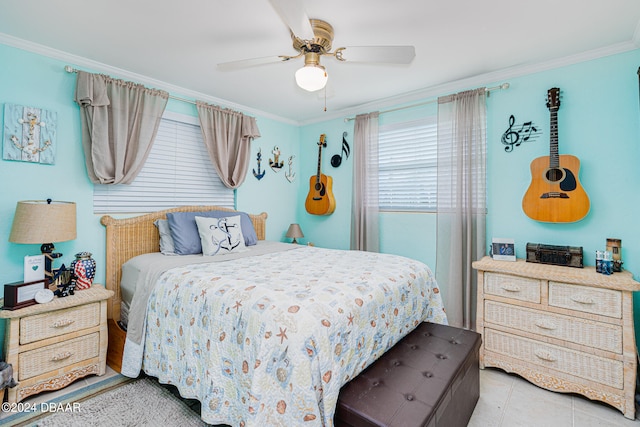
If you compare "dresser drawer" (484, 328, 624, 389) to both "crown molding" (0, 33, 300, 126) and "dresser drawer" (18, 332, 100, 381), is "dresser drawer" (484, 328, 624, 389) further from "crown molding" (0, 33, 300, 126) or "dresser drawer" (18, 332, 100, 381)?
"crown molding" (0, 33, 300, 126)

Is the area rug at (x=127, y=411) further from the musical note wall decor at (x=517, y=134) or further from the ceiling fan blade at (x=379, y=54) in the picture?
the musical note wall decor at (x=517, y=134)

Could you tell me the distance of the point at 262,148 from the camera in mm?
3939

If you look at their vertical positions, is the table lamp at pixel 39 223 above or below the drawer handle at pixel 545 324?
above

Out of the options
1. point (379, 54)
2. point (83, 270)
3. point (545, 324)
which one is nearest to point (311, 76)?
point (379, 54)

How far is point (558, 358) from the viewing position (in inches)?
81.7

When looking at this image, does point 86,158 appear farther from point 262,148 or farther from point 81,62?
point 262,148

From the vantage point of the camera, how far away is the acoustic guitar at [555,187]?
2311 mm

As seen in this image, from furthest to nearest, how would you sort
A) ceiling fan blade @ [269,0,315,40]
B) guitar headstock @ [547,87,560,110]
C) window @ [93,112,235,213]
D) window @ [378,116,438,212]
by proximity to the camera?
window @ [378,116,438,212] → window @ [93,112,235,213] → guitar headstock @ [547,87,560,110] → ceiling fan blade @ [269,0,315,40]

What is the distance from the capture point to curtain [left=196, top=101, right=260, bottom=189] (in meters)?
3.28

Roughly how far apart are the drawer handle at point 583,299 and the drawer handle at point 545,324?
23cm

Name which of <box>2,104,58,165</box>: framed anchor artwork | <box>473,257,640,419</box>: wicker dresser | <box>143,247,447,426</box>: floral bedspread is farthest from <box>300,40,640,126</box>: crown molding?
<box>2,104,58,165</box>: framed anchor artwork

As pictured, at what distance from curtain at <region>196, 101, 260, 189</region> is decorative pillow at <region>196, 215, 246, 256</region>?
726 millimetres

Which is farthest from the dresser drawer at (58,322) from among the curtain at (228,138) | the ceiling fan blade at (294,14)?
the ceiling fan blade at (294,14)

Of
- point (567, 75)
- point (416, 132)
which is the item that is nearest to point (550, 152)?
point (567, 75)
